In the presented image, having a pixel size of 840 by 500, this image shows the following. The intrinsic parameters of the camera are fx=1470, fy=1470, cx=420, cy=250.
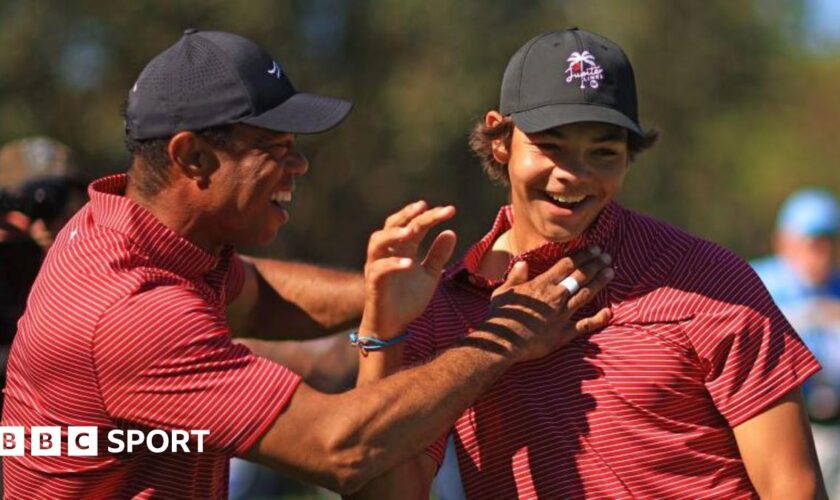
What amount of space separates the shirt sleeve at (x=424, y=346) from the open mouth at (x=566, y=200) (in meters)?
0.50

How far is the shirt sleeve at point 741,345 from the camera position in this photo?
4.08m

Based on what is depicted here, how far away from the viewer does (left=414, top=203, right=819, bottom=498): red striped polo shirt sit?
4.13 m

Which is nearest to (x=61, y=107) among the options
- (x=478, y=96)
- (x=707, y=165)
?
(x=478, y=96)

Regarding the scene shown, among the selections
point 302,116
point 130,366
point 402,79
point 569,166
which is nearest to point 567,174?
point 569,166

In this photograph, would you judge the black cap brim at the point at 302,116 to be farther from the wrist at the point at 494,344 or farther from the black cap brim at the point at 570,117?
the wrist at the point at 494,344

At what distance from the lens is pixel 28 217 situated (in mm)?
6035

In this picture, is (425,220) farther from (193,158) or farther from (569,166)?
(193,158)

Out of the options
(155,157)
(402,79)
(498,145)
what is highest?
(498,145)

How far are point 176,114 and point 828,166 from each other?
91.8 ft

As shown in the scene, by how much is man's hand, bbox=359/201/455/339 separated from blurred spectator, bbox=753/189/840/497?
20.6 feet

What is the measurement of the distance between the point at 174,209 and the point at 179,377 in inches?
23.9

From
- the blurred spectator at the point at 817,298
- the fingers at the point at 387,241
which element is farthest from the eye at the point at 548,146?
the blurred spectator at the point at 817,298

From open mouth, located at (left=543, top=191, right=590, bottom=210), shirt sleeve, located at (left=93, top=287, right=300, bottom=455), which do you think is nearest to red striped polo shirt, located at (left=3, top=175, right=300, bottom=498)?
shirt sleeve, located at (left=93, top=287, right=300, bottom=455)

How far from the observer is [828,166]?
30.7 m
